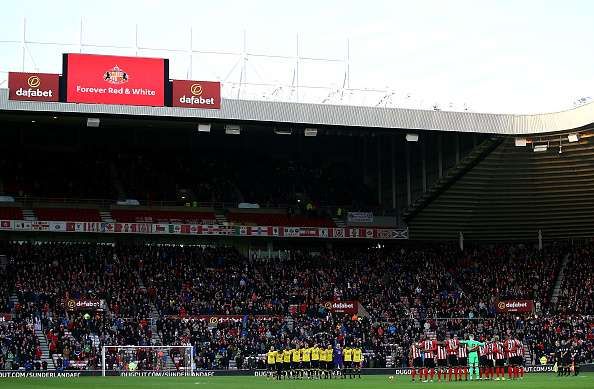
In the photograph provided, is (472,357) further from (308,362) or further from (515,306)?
(515,306)

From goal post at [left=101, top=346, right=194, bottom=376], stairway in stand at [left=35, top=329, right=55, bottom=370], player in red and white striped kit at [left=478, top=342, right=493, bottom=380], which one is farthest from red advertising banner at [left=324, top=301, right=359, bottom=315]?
player in red and white striped kit at [left=478, top=342, right=493, bottom=380]

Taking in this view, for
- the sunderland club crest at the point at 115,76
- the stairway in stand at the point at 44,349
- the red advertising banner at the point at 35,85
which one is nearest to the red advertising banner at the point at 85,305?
the stairway in stand at the point at 44,349

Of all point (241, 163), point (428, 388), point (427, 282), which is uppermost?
point (241, 163)

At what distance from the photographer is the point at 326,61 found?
5650 cm

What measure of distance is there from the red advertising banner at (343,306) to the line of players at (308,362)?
12.9 m

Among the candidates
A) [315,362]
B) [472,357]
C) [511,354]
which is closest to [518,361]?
[511,354]

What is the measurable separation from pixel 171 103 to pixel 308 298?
14.6 metres

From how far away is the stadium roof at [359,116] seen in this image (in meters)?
52.6

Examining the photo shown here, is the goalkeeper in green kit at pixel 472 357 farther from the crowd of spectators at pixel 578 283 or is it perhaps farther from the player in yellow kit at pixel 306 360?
the crowd of spectators at pixel 578 283

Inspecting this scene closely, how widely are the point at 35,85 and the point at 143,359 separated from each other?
1385 cm

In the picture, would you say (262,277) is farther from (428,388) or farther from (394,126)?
(428,388)

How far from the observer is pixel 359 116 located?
54281 millimetres

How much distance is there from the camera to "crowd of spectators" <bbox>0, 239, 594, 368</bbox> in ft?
171

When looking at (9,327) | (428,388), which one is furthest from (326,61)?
(428,388)
